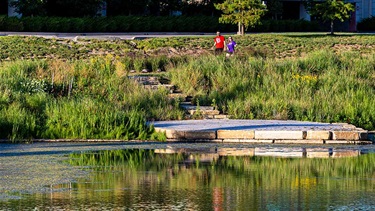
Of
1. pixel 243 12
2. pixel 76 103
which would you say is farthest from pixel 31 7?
pixel 76 103

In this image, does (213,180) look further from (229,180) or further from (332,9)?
(332,9)

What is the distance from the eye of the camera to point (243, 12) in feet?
195

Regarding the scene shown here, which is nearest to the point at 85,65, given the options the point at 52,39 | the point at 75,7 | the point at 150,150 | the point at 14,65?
the point at 14,65

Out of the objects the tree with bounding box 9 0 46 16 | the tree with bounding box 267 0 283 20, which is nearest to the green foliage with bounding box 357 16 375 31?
the tree with bounding box 267 0 283 20

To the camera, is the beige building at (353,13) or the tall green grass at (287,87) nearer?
the tall green grass at (287,87)

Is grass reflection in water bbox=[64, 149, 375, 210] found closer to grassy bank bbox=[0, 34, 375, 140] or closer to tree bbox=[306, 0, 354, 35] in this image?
grassy bank bbox=[0, 34, 375, 140]

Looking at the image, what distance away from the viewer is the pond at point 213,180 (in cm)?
1206

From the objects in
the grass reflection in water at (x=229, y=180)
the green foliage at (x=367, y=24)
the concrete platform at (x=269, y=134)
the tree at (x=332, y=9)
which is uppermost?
the tree at (x=332, y=9)

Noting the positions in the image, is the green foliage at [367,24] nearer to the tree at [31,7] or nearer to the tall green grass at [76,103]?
the tree at [31,7]

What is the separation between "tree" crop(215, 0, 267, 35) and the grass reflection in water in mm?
41456

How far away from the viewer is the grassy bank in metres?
20.2

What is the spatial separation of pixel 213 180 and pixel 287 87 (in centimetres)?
1198

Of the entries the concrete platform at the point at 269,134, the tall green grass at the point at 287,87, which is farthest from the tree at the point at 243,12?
the concrete platform at the point at 269,134

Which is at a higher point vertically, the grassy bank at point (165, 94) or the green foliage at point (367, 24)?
the grassy bank at point (165, 94)
